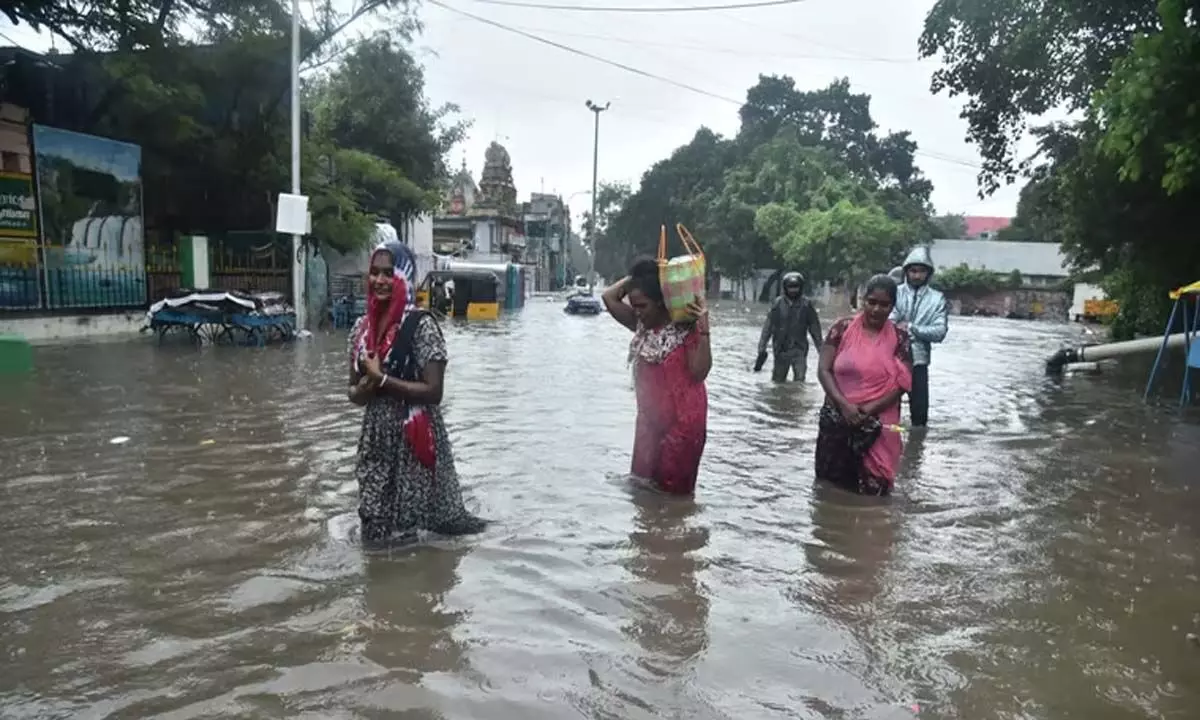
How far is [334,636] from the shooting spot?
12.2 feet

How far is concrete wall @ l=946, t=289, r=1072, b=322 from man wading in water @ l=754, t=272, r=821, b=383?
40.9 m

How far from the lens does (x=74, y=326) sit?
57.9ft

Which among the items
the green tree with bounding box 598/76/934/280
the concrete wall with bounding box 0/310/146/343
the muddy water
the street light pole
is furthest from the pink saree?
the green tree with bounding box 598/76/934/280

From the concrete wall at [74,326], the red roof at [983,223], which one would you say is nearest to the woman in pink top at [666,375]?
the concrete wall at [74,326]

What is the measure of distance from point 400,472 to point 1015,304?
52608 millimetres

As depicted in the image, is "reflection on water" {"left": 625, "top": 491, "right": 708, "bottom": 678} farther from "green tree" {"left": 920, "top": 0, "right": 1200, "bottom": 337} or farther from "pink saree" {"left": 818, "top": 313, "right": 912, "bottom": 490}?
"green tree" {"left": 920, "top": 0, "right": 1200, "bottom": 337}

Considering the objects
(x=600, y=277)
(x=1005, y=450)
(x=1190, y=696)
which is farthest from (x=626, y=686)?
(x=600, y=277)

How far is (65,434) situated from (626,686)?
6438 millimetres

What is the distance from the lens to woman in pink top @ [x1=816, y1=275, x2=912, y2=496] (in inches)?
223

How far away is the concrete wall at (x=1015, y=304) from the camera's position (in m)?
50.5

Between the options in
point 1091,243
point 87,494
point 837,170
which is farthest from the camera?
point 837,170

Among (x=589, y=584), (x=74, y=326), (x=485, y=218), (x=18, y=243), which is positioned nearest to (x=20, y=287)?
(x=18, y=243)

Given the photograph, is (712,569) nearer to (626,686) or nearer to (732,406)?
(626,686)

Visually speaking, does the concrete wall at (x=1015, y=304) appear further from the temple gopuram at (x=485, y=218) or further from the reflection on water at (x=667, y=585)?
the reflection on water at (x=667, y=585)
